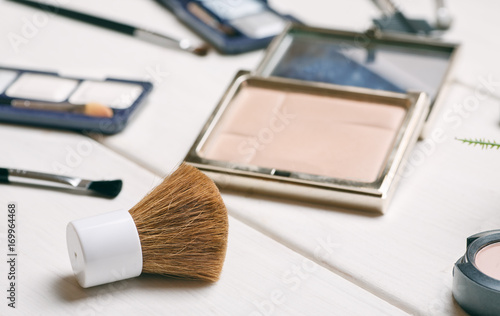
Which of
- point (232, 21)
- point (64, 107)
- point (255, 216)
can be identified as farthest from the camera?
point (232, 21)

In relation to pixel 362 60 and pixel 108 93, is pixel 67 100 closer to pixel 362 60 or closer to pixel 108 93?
pixel 108 93

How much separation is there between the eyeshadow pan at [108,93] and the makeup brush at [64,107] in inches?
0.4

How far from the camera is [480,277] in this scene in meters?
0.53

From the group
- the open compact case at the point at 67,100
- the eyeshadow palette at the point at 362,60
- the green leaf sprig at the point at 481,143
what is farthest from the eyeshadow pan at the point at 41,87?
the green leaf sprig at the point at 481,143

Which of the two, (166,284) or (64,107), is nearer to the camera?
(166,284)

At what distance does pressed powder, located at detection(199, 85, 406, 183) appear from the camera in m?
0.71

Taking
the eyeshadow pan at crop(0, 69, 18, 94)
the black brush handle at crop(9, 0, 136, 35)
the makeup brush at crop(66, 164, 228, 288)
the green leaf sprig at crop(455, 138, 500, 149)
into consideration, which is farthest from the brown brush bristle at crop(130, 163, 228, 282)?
the black brush handle at crop(9, 0, 136, 35)

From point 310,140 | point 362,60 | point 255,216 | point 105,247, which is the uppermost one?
point 362,60

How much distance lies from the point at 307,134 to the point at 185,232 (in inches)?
8.4

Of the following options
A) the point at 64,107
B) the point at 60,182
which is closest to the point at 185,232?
the point at 60,182

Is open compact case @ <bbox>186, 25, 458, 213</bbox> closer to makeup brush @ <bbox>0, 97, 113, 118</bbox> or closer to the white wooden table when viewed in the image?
the white wooden table

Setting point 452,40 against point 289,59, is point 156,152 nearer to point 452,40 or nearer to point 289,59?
point 289,59

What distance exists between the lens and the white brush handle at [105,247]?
0.56 metres

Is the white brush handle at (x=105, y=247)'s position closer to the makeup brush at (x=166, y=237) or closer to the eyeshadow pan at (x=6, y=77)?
the makeup brush at (x=166, y=237)
